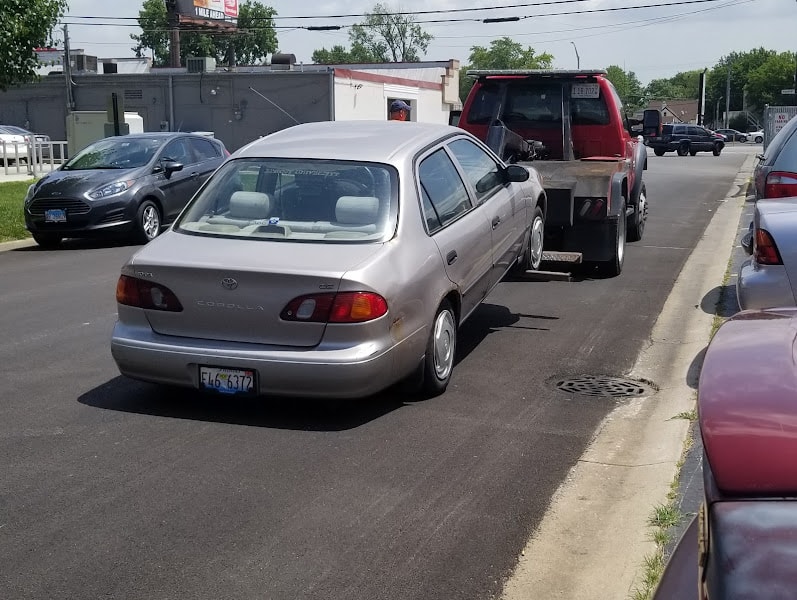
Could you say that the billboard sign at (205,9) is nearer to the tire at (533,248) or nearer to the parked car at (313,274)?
the tire at (533,248)

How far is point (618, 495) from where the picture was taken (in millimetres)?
5082

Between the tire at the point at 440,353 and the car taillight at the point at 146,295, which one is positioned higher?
the car taillight at the point at 146,295

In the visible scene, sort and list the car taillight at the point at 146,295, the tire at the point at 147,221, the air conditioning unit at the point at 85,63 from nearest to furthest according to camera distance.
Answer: the car taillight at the point at 146,295 < the tire at the point at 147,221 < the air conditioning unit at the point at 85,63

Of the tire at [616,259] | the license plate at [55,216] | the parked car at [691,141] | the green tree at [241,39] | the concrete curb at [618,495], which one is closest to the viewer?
the concrete curb at [618,495]

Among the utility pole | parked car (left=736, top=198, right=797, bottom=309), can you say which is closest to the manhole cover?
parked car (left=736, top=198, right=797, bottom=309)

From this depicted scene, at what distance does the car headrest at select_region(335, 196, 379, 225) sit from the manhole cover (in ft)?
5.81

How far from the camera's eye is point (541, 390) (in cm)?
Answer: 689

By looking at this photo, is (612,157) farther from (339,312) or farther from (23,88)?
(23,88)

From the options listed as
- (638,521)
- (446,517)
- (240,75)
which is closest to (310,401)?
(446,517)

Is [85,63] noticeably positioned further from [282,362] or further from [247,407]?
[282,362]

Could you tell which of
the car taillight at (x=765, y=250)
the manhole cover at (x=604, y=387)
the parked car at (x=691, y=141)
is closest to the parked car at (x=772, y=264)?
the car taillight at (x=765, y=250)

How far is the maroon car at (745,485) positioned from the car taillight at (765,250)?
4.00 m

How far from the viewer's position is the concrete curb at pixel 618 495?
415 cm

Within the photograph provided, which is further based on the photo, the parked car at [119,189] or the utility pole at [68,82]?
the utility pole at [68,82]
